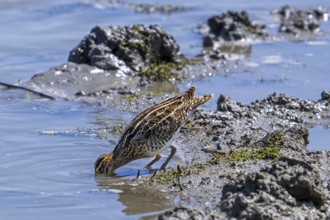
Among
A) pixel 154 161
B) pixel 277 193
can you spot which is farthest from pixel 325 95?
pixel 277 193

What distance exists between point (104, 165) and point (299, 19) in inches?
322

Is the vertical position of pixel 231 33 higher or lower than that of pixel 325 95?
higher

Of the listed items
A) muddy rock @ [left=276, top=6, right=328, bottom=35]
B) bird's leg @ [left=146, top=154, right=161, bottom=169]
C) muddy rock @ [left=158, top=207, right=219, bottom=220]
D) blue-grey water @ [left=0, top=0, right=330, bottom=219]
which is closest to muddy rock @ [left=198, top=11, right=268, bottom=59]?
blue-grey water @ [left=0, top=0, right=330, bottom=219]

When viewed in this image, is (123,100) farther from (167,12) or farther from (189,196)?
(167,12)

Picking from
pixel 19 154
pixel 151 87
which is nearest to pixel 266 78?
pixel 151 87

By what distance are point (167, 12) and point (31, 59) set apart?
406 cm

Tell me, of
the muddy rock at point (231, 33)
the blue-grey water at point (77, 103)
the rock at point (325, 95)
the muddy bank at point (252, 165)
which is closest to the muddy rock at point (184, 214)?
the muddy bank at point (252, 165)

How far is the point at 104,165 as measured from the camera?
30.0 ft

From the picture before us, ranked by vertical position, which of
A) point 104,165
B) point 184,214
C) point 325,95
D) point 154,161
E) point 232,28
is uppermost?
point 232,28

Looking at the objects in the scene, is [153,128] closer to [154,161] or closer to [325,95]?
[154,161]

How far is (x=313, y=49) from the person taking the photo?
48.8 ft

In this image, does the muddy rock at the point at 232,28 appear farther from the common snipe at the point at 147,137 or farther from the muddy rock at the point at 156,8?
the common snipe at the point at 147,137

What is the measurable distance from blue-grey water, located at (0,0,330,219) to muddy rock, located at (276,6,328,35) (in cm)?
23

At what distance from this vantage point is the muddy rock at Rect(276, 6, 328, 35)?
16109mm
